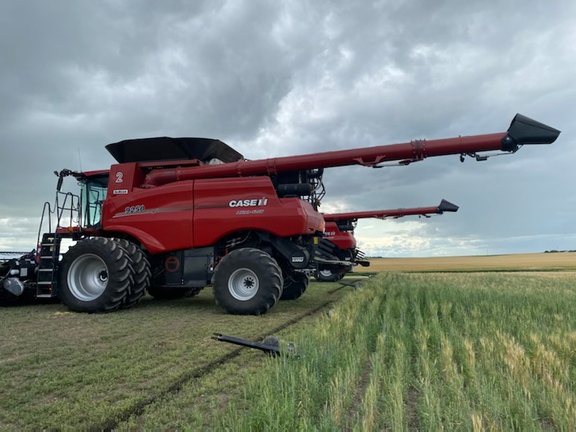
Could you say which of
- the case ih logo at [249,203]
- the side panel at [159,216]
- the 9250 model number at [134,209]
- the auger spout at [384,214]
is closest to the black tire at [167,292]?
the side panel at [159,216]

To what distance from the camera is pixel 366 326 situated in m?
4.43

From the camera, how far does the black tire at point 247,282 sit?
6.57 metres

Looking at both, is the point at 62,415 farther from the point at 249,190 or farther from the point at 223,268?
the point at 249,190

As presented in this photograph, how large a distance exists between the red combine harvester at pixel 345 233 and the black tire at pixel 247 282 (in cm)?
800

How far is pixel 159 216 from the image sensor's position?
7609 millimetres

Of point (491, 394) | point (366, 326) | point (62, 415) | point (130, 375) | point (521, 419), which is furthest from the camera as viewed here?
point (366, 326)

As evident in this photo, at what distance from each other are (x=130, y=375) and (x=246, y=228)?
13.7 ft

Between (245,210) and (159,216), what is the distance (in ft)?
5.58

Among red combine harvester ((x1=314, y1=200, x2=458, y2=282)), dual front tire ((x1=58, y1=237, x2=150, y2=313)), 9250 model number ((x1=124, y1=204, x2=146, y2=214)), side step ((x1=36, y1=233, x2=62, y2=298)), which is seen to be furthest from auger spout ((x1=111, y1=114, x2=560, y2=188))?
red combine harvester ((x1=314, y1=200, x2=458, y2=282))

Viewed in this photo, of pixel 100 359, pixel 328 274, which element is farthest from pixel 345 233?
pixel 100 359

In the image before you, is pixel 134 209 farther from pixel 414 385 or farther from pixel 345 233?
pixel 345 233

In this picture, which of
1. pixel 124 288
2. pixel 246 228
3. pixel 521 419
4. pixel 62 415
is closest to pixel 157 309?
pixel 124 288

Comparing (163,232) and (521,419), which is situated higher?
(163,232)

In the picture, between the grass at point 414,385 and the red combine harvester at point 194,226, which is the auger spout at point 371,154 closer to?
the red combine harvester at point 194,226
